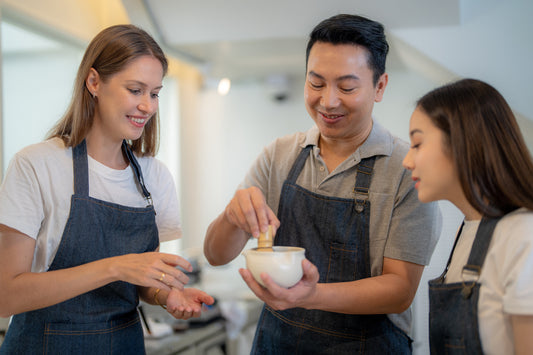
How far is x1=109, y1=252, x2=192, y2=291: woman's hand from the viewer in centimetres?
131

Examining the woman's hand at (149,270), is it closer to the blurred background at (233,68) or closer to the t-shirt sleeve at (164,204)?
the t-shirt sleeve at (164,204)

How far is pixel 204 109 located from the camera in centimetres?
498

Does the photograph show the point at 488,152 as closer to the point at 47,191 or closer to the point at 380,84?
the point at 380,84

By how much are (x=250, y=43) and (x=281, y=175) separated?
1.85 m

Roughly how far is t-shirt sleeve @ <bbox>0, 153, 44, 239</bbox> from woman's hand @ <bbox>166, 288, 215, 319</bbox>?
44 cm

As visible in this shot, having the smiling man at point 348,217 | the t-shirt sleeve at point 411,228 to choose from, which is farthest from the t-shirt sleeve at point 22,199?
the t-shirt sleeve at point 411,228

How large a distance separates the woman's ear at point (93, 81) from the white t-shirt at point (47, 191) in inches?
7.3

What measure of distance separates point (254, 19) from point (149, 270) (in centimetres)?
214

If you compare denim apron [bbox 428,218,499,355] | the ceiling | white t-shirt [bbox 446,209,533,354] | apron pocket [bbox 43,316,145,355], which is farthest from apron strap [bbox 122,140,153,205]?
the ceiling

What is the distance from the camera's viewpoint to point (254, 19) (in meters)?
3.05

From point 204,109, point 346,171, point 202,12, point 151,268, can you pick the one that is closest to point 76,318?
point 151,268

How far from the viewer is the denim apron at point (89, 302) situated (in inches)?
55.9

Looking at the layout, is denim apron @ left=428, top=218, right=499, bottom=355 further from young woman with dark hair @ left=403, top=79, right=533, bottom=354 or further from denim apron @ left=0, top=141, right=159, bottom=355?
denim apron @ left=0, top=141, right=159, bottom=355

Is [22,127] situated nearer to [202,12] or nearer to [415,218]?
[202,12]
